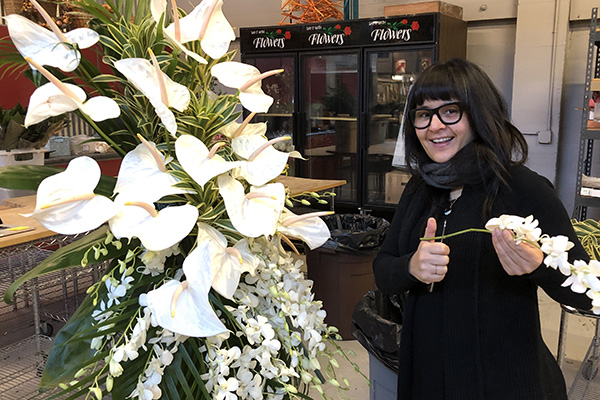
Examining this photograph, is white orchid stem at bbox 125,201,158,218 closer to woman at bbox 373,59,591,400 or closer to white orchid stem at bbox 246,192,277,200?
white orchid stem at bbox 246,192,277,200

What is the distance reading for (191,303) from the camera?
623mm

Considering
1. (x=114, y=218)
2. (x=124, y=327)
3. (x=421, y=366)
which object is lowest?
(x=421, y=366)

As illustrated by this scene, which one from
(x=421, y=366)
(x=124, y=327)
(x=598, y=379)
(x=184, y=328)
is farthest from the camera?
(x=598, y=379)

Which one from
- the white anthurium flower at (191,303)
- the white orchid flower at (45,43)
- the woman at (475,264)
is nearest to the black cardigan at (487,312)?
the woman at (475,264)

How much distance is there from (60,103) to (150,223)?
193 millimetres

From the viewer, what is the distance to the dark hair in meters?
1.38

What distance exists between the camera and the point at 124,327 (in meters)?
0.72

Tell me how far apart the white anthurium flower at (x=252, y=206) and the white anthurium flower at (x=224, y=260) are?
4 centimetres

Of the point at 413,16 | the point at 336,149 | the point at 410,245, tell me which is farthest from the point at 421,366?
the point at 336,149

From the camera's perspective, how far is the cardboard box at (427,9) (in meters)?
4.54

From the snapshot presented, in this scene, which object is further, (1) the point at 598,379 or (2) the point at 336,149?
(2) the point at 336,149

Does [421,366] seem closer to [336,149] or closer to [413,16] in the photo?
[413,16]

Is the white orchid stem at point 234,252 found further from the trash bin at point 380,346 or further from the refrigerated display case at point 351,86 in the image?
the refrigerated display case at point 351,86

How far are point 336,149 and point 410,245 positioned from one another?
399 cm
